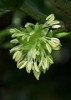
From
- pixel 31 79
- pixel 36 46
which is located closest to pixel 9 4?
pixel 36 46

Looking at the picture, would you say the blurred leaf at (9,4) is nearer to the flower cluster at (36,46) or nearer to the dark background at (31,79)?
the flower cluster at (36,46)

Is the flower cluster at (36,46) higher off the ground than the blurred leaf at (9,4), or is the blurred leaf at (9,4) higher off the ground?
the blurred leaf at (9,4)

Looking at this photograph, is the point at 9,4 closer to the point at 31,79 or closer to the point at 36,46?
the point at 36,46

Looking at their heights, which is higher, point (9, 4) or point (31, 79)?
point (9, 4)

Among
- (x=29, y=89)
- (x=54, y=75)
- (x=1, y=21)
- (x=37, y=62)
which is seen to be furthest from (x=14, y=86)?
(x=37, y=62)

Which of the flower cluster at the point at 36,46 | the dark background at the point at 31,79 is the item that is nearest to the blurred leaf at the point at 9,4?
the flower cluster at the point at 36,46

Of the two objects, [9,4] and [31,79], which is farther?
[31,79]

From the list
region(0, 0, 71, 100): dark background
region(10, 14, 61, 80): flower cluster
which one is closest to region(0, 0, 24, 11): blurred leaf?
region(10, 14, 61, 80): flower cluster

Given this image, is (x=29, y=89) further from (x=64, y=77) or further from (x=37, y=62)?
(x=37, y=62)
